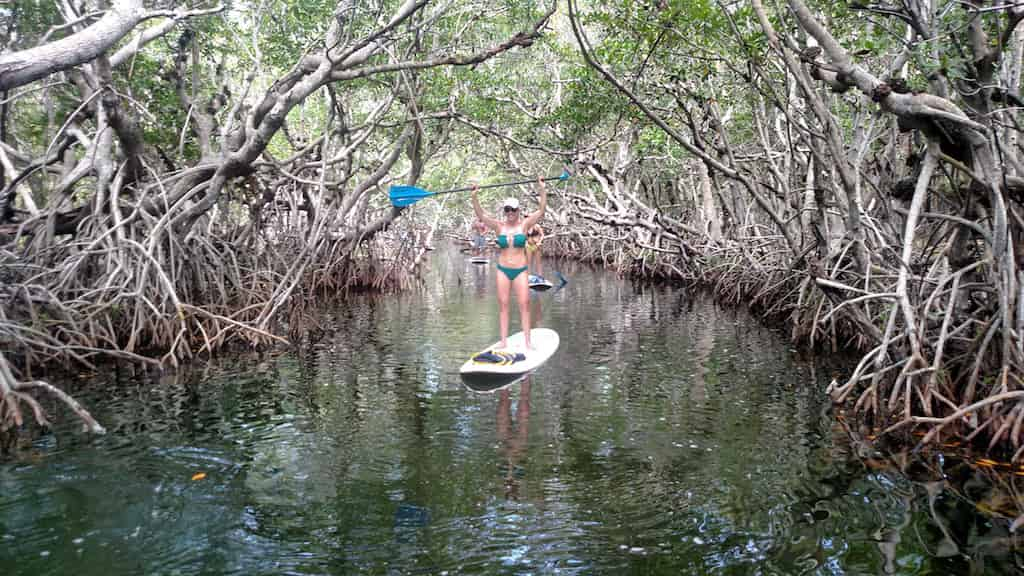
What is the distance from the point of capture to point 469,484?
4.16 metres

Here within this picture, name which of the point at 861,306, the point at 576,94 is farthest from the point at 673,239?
the point at 861,306

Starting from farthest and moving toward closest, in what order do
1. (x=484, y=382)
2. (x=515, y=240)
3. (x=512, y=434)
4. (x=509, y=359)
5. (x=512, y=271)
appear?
(x=512, y=271) < (x=509, y=359) < (x=515, y=240) < (x=484, y=382) < (x=512, y=434)

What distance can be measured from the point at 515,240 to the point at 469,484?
2.92m

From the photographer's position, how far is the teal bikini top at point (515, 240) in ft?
21.4

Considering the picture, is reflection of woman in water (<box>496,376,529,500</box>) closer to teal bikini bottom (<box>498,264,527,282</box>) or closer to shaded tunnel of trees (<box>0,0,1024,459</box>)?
teal bikini bottom (<box>498,264,527,282</box>)

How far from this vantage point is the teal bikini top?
6520mm

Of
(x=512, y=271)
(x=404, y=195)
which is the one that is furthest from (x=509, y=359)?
(x=404, y=195)

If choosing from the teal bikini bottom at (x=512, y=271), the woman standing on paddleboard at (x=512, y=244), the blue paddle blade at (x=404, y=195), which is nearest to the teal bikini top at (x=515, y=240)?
the woman standing on paddleboard at (x=512, y=244)

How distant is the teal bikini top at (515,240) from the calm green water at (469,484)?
139 centimetres

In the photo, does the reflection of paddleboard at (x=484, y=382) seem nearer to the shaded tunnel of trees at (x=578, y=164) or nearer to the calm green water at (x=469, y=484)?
the calm green water at (x=469, y=484)

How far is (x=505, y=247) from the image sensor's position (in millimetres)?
6633

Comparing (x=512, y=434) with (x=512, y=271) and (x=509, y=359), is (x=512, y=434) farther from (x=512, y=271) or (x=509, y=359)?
(x=512, y=271)

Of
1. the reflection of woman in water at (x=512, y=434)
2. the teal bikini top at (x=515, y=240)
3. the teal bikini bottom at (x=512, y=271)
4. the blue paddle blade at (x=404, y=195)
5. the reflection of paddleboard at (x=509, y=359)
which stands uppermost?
the blue paddle blade at (x=404, y=195)

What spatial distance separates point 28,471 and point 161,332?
358cm
